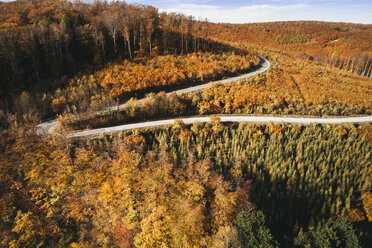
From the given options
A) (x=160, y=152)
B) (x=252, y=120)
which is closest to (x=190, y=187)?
(x=160, y=152)

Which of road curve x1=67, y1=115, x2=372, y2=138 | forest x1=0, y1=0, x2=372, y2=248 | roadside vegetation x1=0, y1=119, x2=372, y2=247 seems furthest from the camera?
A: road curve x1=67, y1=115, x2=372, y2=138

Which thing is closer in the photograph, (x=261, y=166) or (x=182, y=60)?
(x=261, y=166)

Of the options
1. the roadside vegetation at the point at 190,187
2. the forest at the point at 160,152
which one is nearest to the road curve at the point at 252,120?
the forest at the point at 160,152

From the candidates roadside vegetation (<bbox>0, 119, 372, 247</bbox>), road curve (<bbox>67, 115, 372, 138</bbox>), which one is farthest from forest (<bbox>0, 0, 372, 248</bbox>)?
road curve (<bbox>67, 115, 372, 138</bbox>)

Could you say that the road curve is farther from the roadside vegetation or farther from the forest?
the roadside vegetation

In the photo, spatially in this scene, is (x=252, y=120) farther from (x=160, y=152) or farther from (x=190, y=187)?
(x=190, y=187)

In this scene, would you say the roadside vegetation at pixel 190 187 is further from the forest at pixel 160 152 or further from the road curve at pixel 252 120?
the road curve at pixel 252 120

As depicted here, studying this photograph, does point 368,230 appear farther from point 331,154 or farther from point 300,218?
point 331,154

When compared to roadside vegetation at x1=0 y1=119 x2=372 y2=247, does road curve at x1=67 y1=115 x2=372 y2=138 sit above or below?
above

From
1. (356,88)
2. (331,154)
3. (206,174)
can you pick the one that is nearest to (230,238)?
(206,174)
